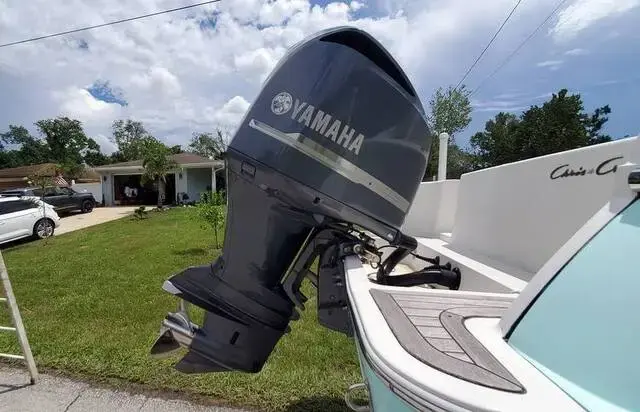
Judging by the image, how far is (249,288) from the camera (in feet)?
5.32

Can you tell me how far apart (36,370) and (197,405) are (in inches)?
47.0

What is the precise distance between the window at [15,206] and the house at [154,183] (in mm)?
11102

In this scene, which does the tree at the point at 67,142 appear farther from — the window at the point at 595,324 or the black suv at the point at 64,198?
the window at the point at 595,324

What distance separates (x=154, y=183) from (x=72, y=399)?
2127cm

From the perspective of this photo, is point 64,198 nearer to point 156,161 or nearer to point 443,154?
point 156,161

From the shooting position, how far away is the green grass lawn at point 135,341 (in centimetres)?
238

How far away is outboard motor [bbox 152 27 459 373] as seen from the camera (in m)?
1.55

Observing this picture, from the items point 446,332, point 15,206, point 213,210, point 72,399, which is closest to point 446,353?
point 446,332

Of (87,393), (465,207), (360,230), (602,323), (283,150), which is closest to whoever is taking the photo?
(602,323)

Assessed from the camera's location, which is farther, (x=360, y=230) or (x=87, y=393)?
(x=87, y=393)

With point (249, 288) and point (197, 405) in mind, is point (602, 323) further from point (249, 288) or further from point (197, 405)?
point (197, 405)

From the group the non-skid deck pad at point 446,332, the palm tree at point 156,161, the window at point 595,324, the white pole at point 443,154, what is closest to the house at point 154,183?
the palm tree at point 156,161

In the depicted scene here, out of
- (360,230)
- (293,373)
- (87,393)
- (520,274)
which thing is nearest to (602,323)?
(360,230)

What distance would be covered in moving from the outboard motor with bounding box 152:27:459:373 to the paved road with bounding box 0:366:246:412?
80cm
